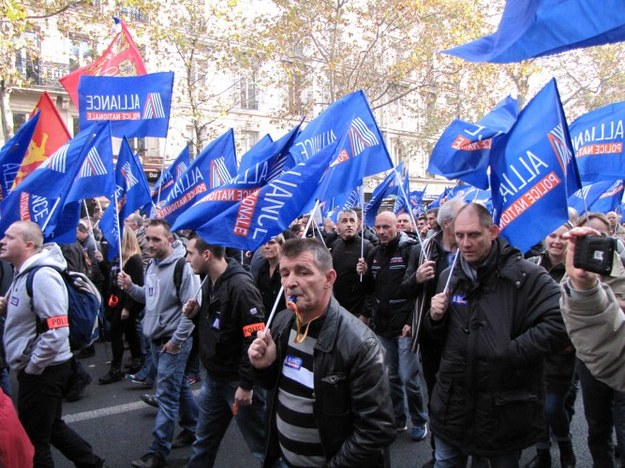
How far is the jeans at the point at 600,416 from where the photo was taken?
139 inches

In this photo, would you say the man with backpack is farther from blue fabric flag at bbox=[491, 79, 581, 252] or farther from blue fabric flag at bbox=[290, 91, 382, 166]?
blue fabric flag at bbox=[491, 79, 581, 252]

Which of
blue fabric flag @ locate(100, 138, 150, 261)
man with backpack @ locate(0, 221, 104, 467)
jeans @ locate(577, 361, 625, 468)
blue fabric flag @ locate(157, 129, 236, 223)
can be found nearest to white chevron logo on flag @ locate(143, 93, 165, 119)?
blue fabric flag @ locate(100, 138, 150, 261)

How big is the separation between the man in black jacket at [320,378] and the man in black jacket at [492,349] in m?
0.62

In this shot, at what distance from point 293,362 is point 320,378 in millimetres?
231

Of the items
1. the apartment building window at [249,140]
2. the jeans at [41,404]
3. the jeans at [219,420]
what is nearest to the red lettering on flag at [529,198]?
the jeans at [219,420]

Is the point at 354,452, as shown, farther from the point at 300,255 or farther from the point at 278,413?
the point at 300,255

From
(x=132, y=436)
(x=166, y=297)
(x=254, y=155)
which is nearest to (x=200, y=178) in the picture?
(x=254, y=155)

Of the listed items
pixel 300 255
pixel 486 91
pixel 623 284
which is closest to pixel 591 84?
pixel 486 91

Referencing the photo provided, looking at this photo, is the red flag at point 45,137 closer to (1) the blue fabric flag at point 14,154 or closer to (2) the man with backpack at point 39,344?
(1) the blue fabric flag at point 14,154

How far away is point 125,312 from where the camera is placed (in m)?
6.44

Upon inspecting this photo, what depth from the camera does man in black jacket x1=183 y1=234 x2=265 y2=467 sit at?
3.66m

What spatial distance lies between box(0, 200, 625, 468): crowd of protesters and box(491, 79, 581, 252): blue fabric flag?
0.17 meters

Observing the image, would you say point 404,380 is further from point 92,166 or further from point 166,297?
point 92,166

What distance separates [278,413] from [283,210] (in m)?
1.33
